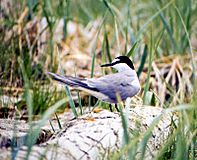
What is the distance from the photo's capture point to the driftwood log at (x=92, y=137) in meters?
2.49

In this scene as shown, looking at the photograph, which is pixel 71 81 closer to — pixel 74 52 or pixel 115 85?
pixel 115 85

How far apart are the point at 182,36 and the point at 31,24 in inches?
47.3

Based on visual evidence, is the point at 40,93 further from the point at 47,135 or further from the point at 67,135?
the point at 67,135

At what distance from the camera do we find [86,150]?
8.67 feet

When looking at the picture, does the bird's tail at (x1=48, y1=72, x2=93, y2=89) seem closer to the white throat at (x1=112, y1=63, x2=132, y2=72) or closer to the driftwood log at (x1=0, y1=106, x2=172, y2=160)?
the driftwood log at (x1=0, y1=106, x2=172, y2=160)

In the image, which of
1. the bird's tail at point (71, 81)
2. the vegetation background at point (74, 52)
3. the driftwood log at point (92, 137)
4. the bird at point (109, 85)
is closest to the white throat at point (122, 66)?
the bird at point (109, 85)

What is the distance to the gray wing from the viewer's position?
10.3ft

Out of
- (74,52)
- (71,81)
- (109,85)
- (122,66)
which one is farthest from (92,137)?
(74,52)

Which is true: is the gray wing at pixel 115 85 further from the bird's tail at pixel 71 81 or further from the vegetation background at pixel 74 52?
the vegetation background at pixel 74 52

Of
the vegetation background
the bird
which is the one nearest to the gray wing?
the bird

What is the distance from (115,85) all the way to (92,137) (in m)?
0.51

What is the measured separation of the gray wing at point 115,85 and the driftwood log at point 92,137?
8cm

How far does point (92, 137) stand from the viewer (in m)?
2.76

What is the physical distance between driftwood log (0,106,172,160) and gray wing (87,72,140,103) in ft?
0.28
